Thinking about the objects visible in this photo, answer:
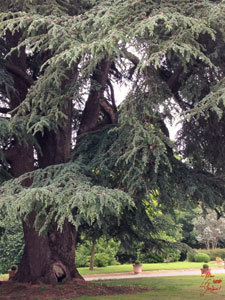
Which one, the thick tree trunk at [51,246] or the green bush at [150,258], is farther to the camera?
the green bush at [150,258]

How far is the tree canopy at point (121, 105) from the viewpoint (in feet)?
22.2

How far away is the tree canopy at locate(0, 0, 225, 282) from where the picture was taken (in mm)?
6781

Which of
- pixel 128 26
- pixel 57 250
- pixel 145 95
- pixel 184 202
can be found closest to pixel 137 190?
pixel 184 202

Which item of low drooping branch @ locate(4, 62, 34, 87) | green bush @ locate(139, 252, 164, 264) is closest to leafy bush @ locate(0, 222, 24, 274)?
green bush @ locate(139, 252, 164, 264)

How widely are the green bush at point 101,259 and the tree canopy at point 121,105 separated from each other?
15493 mm

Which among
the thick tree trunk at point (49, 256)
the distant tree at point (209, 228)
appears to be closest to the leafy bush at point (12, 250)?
the thick tree trunk at point (49, 256)

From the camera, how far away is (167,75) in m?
10.8

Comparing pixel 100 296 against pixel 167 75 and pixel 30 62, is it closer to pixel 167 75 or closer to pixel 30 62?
pixel 167 75

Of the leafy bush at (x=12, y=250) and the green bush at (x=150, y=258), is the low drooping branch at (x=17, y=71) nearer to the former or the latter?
the leafy bush at (x=12, y=250)

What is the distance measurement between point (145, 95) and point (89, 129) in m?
4.34

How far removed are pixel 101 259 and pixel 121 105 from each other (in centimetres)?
1896

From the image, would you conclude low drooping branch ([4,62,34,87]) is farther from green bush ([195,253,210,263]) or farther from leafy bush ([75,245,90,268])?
green bush ([195,253,210,263])

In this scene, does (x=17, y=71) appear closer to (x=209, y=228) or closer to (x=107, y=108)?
(x=107, y=108)

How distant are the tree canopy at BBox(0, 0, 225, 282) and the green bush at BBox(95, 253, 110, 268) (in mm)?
15493
